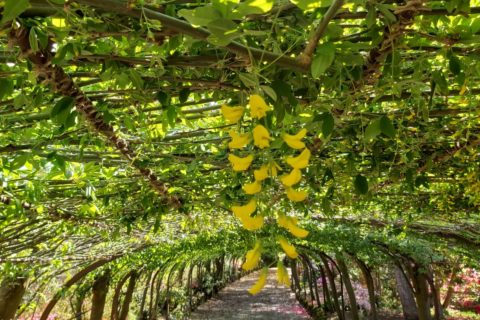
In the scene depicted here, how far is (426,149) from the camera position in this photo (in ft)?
9.41

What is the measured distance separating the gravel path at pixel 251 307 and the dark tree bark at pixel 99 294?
5.47 m

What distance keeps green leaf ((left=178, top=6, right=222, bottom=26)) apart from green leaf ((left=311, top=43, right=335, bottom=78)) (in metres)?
0.27

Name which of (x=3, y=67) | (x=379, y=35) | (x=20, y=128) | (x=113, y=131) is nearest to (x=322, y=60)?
(x=379, y=35)

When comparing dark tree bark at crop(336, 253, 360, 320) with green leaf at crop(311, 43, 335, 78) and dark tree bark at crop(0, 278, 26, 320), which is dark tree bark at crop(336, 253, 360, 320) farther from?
green leaf at crop(311, 43, 335, 78)

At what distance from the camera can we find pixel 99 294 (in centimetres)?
980

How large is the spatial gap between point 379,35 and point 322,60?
31 cm

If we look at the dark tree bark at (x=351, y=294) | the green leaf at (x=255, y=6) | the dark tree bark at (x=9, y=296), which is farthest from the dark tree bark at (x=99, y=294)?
the green leaf at (x=255, y=6)

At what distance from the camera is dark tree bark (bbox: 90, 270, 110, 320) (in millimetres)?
9274

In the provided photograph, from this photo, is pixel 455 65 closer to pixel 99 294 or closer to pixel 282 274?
pixel 282 274

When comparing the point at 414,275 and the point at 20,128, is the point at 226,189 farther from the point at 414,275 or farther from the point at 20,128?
the point at 414,275

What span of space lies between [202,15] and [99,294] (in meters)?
10.0

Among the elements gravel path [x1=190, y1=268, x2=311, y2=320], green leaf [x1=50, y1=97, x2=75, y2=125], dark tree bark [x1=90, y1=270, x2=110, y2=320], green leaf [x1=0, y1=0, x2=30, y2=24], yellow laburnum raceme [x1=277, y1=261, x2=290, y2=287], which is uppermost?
green leaf [x1=50, y1=97, x2=75, y2=125]

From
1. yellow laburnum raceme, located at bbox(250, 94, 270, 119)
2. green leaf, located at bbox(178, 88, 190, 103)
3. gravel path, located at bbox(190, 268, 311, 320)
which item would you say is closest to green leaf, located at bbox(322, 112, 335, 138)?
green leaf, located at bbox(178, 88, 190, 103)

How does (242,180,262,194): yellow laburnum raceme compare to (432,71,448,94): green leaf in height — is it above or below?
below
